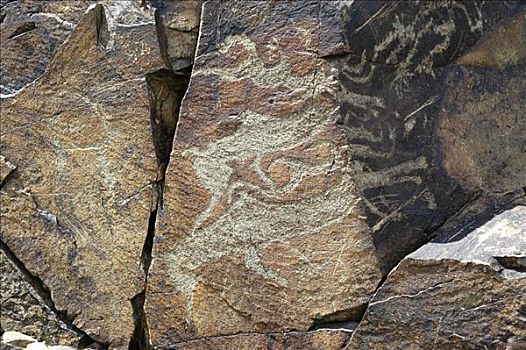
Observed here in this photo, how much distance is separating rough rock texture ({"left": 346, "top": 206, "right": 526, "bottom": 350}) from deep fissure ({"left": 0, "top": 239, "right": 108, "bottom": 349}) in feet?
2.19

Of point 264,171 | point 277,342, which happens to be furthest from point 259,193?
point 277,342

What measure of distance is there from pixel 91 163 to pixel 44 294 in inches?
13.6

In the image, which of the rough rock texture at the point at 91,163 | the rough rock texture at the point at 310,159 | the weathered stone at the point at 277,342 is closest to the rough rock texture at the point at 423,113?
the rough rock texture at the point at 310,159

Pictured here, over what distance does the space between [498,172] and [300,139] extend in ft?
1.53

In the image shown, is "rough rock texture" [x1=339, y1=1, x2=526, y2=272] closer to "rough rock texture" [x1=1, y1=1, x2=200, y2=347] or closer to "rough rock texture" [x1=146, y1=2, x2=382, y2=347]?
"rough rock texture" [x1=146, y1=2, x2=382, y2=347]

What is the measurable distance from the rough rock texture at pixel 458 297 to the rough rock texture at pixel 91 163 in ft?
1.95

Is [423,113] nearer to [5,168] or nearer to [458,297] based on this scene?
[458,297]

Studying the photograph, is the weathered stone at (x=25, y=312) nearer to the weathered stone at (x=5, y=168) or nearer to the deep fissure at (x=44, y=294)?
the deep fissure at (x=44, y=294)

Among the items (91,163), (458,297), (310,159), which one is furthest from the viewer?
(91,163)

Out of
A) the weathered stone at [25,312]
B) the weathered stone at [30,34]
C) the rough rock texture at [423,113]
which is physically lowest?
the weathered stone at [25,312]

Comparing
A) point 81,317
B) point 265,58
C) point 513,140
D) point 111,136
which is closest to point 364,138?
point 265,58

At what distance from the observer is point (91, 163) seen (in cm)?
193

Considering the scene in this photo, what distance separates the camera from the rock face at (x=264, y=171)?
65.7 inches

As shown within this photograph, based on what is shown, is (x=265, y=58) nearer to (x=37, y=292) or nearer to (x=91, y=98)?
(x=91, y=98)
